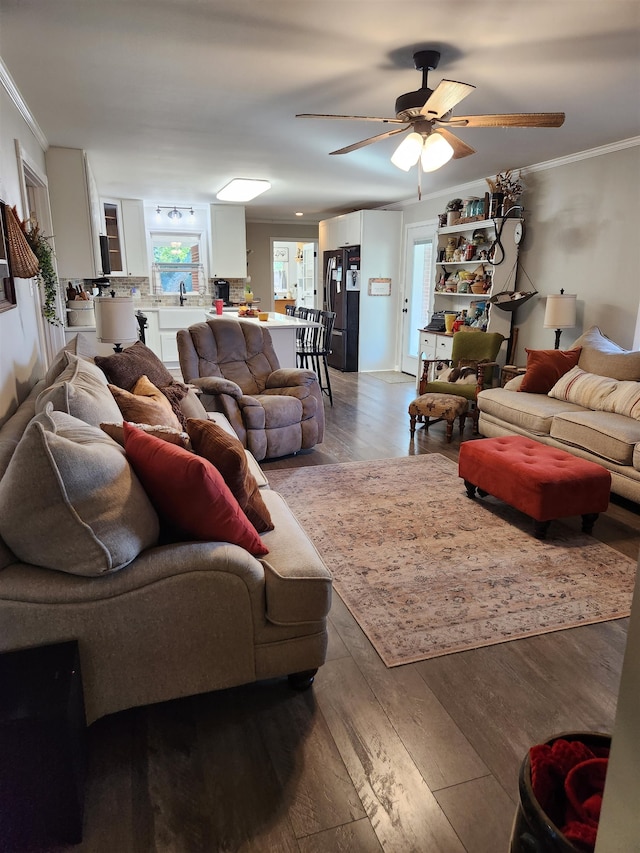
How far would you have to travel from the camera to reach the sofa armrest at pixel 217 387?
3916 millimetres

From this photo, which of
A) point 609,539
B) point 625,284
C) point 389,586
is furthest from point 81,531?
point 625,284

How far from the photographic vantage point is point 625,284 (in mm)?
4320

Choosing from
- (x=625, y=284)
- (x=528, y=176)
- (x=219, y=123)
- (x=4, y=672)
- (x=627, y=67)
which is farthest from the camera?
(x=528, y=176)

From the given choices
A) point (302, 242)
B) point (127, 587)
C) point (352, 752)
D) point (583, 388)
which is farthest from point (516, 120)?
point (302, 242)

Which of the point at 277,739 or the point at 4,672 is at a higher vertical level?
the point at 4,672

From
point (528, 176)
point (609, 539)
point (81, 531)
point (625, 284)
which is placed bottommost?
point (609, 539)

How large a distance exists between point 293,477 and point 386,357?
4619 mm

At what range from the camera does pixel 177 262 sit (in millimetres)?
8328

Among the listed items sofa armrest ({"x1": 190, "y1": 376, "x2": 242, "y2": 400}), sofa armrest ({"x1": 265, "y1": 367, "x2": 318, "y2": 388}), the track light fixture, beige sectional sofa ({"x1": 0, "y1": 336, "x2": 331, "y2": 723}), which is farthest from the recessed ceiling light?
beige sectional sofa ({"x1": 0, "y1": 336, "x2": 331, "y2": 723})

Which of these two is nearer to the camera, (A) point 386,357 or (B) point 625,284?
(B) point 625,284

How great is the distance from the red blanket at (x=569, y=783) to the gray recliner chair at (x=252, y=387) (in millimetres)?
3070

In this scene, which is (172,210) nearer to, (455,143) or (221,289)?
(221,289)

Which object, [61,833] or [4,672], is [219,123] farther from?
Result: [61,833]

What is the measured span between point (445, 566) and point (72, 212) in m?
4.33
